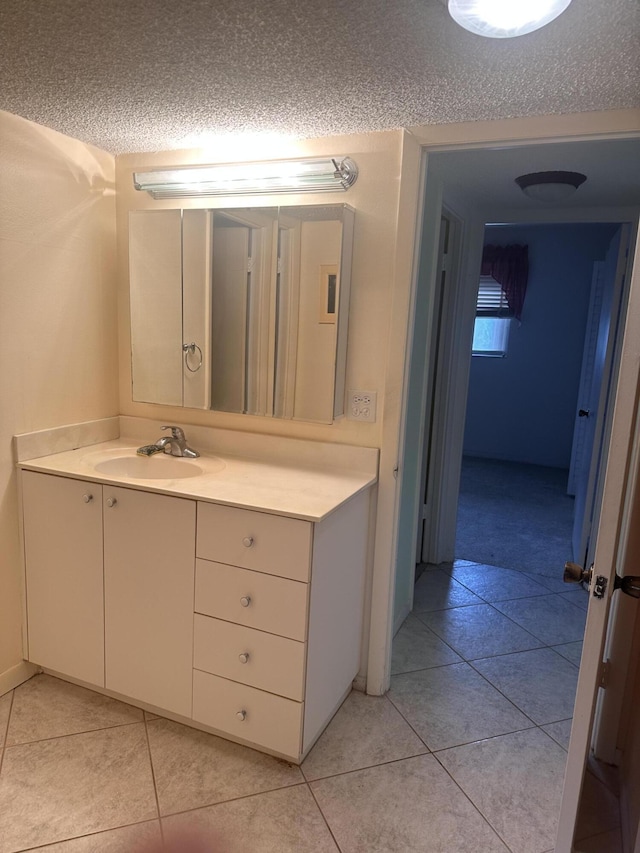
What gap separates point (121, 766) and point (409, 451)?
5.54ft

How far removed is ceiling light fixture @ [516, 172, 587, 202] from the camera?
2.58 m

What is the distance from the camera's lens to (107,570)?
201cm

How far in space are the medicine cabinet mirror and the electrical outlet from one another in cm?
4

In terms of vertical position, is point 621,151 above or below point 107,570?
Result: above

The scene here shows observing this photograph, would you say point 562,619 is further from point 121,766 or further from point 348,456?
point 121,766

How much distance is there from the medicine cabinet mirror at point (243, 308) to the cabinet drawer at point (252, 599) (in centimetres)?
64

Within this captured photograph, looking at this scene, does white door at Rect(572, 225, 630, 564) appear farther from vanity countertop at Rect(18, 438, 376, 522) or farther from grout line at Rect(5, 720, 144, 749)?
grout line at Rect(5, 720, 144, 749)

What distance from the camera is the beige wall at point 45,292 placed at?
6.58 feet

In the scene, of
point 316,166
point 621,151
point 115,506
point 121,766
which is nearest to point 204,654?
point 121,766

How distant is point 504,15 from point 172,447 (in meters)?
1.72

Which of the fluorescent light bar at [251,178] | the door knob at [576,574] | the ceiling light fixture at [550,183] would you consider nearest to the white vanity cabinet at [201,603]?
the door knob at [576,574]

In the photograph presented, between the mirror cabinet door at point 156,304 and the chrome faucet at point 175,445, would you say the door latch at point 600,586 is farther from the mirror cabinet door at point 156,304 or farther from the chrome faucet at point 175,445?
the mirror cabinet door at point 156,304

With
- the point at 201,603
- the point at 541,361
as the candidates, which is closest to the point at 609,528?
the point at 201,603

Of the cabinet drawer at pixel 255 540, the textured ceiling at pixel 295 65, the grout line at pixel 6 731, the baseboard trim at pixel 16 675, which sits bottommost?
the grout line at pixel 6 731
